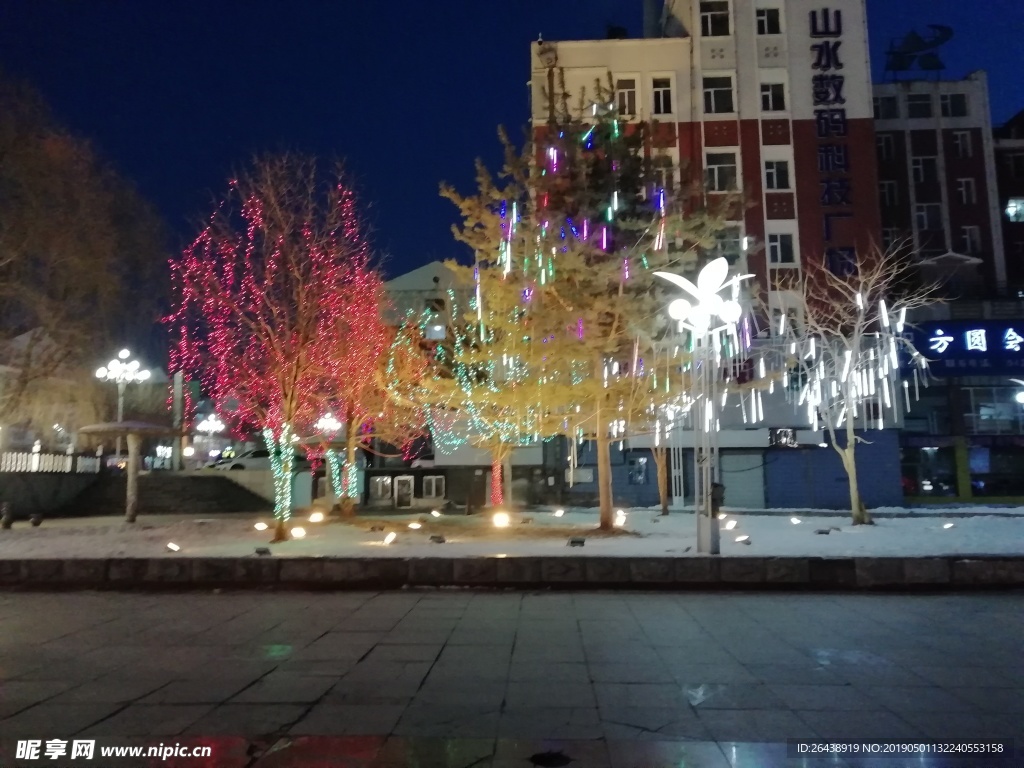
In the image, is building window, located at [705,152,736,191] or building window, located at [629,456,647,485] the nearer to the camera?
building window, located at [629,456,647,485]

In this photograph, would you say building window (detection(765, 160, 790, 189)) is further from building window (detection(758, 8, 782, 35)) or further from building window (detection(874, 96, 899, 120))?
building window (detection(874, 96, 899, 120))

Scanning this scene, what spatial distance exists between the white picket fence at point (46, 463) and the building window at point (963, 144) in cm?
4394

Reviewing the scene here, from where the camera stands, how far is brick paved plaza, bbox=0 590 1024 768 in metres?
5.36

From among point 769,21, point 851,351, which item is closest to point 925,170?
point 769,21

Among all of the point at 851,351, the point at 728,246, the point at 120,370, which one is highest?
the point at 728,246

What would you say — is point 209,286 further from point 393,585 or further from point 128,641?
point 128,641

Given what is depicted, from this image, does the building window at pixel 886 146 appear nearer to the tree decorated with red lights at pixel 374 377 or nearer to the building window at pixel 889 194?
the building window at pixel 889 194

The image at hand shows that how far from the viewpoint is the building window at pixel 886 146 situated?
136 ft

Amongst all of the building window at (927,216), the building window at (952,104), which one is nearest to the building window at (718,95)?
the building window at (927,216)

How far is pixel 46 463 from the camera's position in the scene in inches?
1182

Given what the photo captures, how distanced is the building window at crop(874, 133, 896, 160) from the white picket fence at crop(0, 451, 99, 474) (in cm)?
4054

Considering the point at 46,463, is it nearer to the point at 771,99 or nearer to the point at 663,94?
the point at 663,94

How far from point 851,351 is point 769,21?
21.2m

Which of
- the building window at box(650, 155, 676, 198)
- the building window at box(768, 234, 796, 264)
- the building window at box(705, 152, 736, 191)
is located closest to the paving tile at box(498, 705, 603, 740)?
the building window at box(650, 155, 676, 198)
